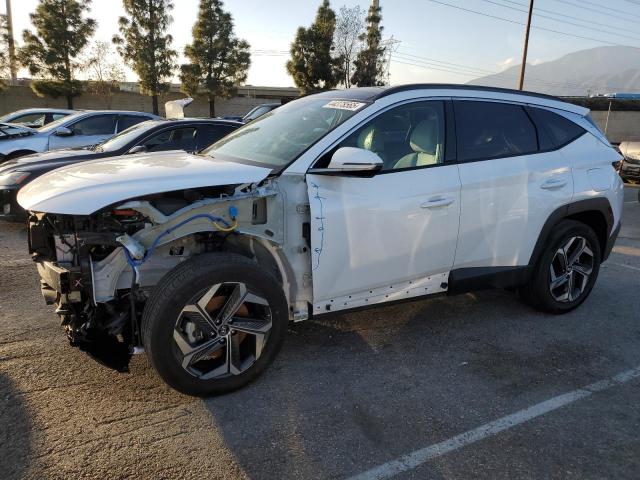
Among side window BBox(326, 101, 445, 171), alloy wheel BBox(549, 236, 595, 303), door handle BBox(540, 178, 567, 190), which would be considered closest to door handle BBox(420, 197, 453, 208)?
side window BBox(326, 101, 445, 171)

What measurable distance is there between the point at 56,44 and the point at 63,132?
27.1m

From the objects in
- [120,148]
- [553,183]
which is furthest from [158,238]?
[120,148]

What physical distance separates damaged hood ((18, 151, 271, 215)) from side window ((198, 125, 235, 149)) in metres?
4.71

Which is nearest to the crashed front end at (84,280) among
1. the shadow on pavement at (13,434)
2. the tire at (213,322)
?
the tire at (213,322)

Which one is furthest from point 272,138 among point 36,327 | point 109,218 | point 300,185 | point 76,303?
point 36,327

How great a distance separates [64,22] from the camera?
102 ft

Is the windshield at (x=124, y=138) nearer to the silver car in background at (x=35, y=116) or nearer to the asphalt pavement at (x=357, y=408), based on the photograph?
the asphalt pavement at (x=357, y=408)

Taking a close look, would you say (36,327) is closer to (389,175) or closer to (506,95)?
(389,175)

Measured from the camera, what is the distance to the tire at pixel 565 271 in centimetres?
406

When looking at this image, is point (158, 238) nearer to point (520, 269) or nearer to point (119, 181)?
point (119, 181)

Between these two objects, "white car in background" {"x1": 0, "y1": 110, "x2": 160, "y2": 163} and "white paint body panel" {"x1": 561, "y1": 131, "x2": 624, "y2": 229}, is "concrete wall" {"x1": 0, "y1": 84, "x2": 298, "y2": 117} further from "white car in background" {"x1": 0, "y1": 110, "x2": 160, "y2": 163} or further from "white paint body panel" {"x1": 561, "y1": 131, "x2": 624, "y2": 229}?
"white paint body panel" {"x1": 561, "y1": 131, "x2": 624, "y2": 229}

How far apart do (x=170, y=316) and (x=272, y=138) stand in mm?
1556

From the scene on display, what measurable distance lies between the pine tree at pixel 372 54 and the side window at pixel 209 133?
27535 millimetres

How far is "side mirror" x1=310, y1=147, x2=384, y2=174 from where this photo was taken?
9.37 feet
